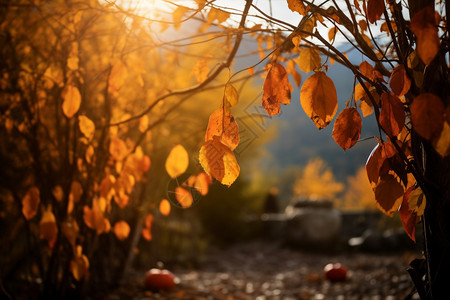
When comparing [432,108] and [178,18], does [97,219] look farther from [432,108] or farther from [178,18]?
[432,108]

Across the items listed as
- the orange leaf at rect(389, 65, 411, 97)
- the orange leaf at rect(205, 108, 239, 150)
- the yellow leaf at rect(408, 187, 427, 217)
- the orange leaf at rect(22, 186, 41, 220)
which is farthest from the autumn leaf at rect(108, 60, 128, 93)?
the yellow leaf at rect(408, 187, 427, 217)

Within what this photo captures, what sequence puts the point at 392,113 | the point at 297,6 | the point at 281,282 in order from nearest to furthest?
the point at 392,113 < the point at 297,6 < the point at 281,282

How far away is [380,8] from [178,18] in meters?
0.98

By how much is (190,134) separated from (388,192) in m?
2.45

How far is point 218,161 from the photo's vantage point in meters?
0.99

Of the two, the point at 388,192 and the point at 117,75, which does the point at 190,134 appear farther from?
the point at 388,192

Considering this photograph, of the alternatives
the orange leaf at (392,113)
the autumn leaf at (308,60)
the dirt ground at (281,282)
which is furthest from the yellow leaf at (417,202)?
the dirt ground at (281,282)

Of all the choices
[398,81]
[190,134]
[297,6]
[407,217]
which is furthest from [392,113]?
[190,134]

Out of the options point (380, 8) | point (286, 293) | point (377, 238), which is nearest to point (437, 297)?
point (380, 8)

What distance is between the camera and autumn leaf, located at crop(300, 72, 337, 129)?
0.99 metres

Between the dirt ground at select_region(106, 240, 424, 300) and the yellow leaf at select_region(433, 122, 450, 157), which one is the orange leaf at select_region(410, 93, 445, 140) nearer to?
the yellow leaf at select_region(433, 122, 450, 157)

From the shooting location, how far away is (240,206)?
405 inches

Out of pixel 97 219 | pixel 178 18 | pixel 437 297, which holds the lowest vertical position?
pixel 437 297

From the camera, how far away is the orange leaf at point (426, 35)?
0.82 meters
